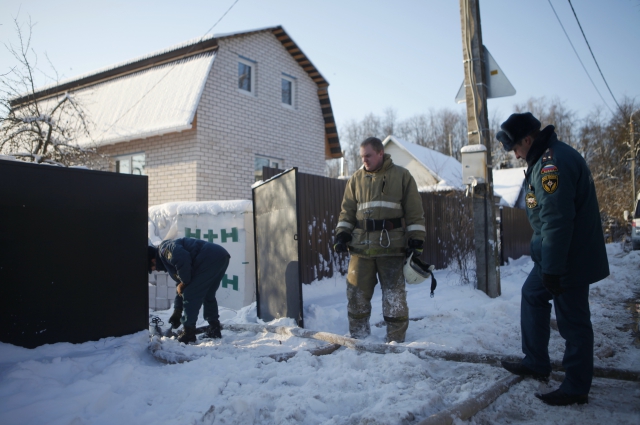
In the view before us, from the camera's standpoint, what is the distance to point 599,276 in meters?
2.54

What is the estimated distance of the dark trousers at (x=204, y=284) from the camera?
4.44 meters

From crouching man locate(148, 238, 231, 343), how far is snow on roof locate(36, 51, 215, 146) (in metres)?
5.83

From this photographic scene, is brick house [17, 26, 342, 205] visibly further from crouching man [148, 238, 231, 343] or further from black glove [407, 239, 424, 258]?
black glove [407, 239, 424, 258]

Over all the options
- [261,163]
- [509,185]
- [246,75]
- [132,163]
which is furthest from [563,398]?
[509,185]

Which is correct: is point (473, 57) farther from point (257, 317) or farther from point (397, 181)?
point (257, 317)

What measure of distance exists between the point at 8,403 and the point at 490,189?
5628mm

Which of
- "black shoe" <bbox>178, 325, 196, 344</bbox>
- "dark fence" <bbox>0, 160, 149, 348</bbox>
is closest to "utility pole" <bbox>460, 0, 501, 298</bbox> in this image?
"black shoe" <bbox>178, 325, 196, 344</bbox>

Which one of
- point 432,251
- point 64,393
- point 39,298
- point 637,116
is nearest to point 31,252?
point 39,298

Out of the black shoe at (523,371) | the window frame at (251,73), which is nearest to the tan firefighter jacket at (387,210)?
the black shoe at (523,371)

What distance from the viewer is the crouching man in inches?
171

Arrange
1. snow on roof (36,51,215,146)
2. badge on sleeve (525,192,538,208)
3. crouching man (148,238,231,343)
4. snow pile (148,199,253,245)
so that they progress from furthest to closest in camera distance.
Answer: snow on roof (36,51,215,146) < snow pile (148,199,253,245) < crouching man (148,238,231,343) < badge on sleeve (525,192,538,208)

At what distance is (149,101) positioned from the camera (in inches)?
433

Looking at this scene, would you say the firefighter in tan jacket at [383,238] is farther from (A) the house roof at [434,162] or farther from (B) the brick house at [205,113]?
(A) the house roof at [434,162]

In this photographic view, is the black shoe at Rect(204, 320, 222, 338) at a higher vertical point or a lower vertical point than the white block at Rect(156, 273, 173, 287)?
lower
